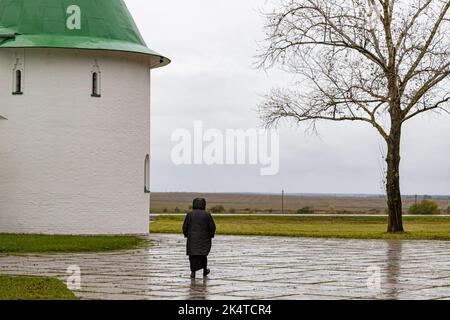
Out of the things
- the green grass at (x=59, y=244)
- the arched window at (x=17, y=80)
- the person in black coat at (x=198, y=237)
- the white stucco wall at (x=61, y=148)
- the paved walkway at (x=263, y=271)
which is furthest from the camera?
the arched window at (x=17, y=80)

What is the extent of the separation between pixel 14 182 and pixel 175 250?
411 inches

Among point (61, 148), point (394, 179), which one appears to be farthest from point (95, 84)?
point (394, 179)

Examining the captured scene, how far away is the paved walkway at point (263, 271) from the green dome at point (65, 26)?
383 inches

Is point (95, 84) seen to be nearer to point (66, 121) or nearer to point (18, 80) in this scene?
point (66, 121)

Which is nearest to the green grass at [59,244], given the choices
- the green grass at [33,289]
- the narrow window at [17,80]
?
the narrow window at [17,80]

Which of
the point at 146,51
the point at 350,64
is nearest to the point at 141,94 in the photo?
the point at 146,51

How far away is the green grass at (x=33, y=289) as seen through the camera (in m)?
15.3

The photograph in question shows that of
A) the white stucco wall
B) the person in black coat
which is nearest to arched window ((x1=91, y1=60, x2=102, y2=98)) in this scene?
the white stucco wall

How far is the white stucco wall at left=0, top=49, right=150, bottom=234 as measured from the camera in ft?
119

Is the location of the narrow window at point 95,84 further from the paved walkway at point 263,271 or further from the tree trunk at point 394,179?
the tree trunk at point 394,179

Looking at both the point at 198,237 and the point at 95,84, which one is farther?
the point at 95,84

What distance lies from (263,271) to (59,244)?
9625 mm

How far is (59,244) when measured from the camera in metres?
28.7
